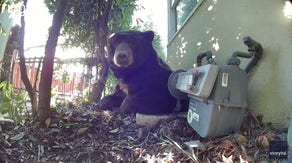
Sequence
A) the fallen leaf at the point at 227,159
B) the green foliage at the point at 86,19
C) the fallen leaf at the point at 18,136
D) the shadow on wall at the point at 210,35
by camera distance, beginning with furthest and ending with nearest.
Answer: the green foliage at the point at 86,19, the shadow on wall at the point at 210,35, the fallen leaf at the point at 18,136, the fallen leaf at the point at 227,159

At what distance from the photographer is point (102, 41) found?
5.20 metres

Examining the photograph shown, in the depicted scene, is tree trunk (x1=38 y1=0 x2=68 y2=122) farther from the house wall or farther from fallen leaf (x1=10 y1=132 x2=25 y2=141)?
the house wall

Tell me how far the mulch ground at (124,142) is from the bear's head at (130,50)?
90 cm

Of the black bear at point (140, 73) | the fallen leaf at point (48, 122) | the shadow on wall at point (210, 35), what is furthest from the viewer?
the black bear at point (140, 73)

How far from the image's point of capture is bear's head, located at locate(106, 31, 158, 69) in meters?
3.88

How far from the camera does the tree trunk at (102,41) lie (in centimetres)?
494

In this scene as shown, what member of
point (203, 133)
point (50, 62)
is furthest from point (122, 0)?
point (203, 133)

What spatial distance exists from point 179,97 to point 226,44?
70cm

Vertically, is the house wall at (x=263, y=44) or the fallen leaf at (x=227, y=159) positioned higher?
the house wall at (x=263, y=44)

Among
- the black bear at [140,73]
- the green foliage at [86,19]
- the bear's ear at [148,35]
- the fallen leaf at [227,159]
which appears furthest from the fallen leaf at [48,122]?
the green foliage at [86,19]

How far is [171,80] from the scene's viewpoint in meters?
3.60

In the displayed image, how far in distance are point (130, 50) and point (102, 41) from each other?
1370 mm

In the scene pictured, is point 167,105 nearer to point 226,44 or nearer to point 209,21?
point 226,44

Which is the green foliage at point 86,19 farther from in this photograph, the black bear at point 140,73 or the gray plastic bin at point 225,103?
the gray plastic bin at point 225,103
